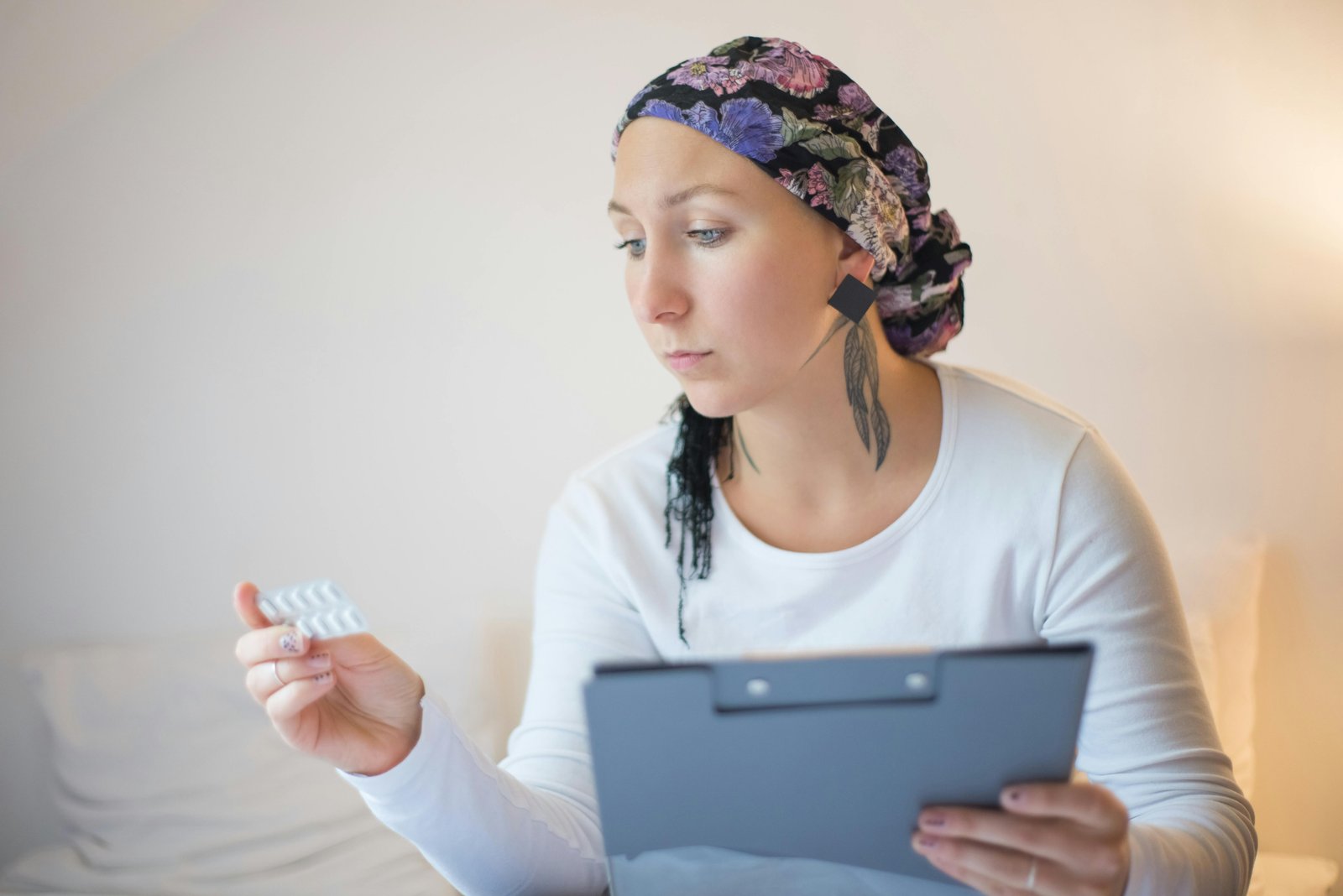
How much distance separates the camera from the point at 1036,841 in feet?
2.30

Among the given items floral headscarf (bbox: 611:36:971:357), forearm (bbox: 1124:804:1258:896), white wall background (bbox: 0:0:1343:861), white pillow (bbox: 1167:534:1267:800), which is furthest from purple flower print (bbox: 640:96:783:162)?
white pillow (bbox: 1167:534:1267:800)

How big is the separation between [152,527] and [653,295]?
4.35 feet

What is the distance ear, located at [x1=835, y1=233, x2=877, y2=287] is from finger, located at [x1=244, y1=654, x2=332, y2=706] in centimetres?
60

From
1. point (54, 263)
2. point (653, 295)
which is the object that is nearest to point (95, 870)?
point (54, 263)

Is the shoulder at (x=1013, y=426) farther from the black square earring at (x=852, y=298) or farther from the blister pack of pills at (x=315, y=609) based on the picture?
the blister pack of pills at (x=315, y=609)

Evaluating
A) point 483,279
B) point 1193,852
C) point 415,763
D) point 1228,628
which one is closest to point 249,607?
point 415,763

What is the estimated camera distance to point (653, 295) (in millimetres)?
999

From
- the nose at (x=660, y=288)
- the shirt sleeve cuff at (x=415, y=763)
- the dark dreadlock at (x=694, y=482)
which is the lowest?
the shirt sleeve cuff at (x=415, y=763)

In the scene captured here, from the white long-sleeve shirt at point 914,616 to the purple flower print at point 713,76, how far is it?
378 millimetres

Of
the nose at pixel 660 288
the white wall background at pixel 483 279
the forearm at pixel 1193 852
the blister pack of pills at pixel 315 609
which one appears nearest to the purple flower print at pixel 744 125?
the nose at pixel 660 288

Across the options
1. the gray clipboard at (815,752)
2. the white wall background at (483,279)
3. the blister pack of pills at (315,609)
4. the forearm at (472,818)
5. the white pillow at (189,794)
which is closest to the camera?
the gray clipboard at (815,752)

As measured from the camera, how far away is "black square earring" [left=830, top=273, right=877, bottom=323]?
108 cm

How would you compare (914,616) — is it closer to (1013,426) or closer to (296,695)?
(1013,426)

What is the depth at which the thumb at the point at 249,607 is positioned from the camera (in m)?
0.82
